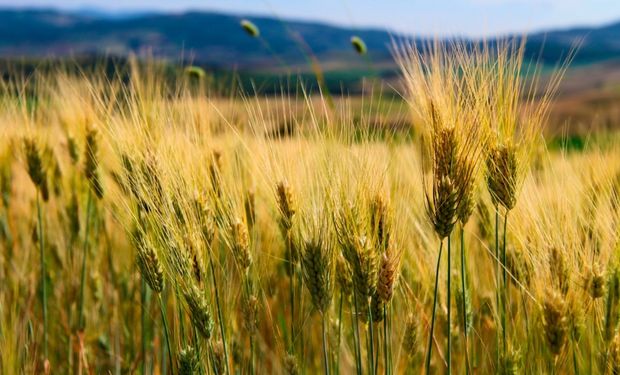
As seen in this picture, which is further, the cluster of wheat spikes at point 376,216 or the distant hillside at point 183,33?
the distant hillside at point 183,33

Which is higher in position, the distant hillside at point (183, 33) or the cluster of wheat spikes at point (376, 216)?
the cluster of wheat spikes at point (376, 216)

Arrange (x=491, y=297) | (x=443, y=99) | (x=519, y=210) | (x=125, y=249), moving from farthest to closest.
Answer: (x=125, y=249)
(x=491, y=297)
(x=519, y=210)
(x=443, y=99)

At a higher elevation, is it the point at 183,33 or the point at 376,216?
the point at 376,216

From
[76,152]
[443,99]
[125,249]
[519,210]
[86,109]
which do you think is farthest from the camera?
[125,249]

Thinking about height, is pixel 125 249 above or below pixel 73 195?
below

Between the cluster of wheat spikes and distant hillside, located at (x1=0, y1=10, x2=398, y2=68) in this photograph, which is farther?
distant hillside, located at (x1=0, y1=10, x2=398, y2=68)

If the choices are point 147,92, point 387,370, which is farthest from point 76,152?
point 387,370

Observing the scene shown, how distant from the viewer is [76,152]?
2.10 metres

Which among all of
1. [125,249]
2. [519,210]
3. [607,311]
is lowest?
[125,249]

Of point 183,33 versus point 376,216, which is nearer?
point 376,216

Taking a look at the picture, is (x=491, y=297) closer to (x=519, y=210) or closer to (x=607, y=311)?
(x=519, y=210)

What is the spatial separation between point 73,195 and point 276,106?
4.04 ft

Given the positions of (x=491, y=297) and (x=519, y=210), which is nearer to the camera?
(x=519, y=210)

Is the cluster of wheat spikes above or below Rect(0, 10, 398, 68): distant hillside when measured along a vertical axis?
above
